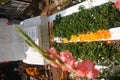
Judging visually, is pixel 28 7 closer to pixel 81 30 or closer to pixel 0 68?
pixel 0 68

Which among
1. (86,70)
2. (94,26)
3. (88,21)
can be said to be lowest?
(86,70)

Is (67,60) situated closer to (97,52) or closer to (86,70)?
(86,70)

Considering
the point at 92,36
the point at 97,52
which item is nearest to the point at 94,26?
the point at 92,36

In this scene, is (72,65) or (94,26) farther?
(94,26)

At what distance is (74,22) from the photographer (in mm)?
5508

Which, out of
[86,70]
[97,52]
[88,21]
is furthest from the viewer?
[88,21]

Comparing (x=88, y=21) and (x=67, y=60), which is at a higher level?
(x=88, y=21)

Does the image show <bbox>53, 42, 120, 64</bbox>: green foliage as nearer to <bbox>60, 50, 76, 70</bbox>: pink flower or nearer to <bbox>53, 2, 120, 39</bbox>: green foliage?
<bbox>53, 2, 120, 39</bbox>: green foliage

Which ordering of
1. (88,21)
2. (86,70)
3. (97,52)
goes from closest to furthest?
1. (86,70)
2. (97,52)
3. (88,21)

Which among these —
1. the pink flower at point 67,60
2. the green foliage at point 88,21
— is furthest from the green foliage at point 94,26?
the pink flower at point 67,60

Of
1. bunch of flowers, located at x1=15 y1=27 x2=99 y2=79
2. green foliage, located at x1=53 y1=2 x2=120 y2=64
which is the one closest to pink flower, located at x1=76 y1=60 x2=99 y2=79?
bunch of flowers, located at x1=15 y1=27 x2=99 y2=79

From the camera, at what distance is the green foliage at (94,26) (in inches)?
171

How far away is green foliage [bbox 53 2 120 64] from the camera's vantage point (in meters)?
4.33

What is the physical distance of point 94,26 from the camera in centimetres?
468
